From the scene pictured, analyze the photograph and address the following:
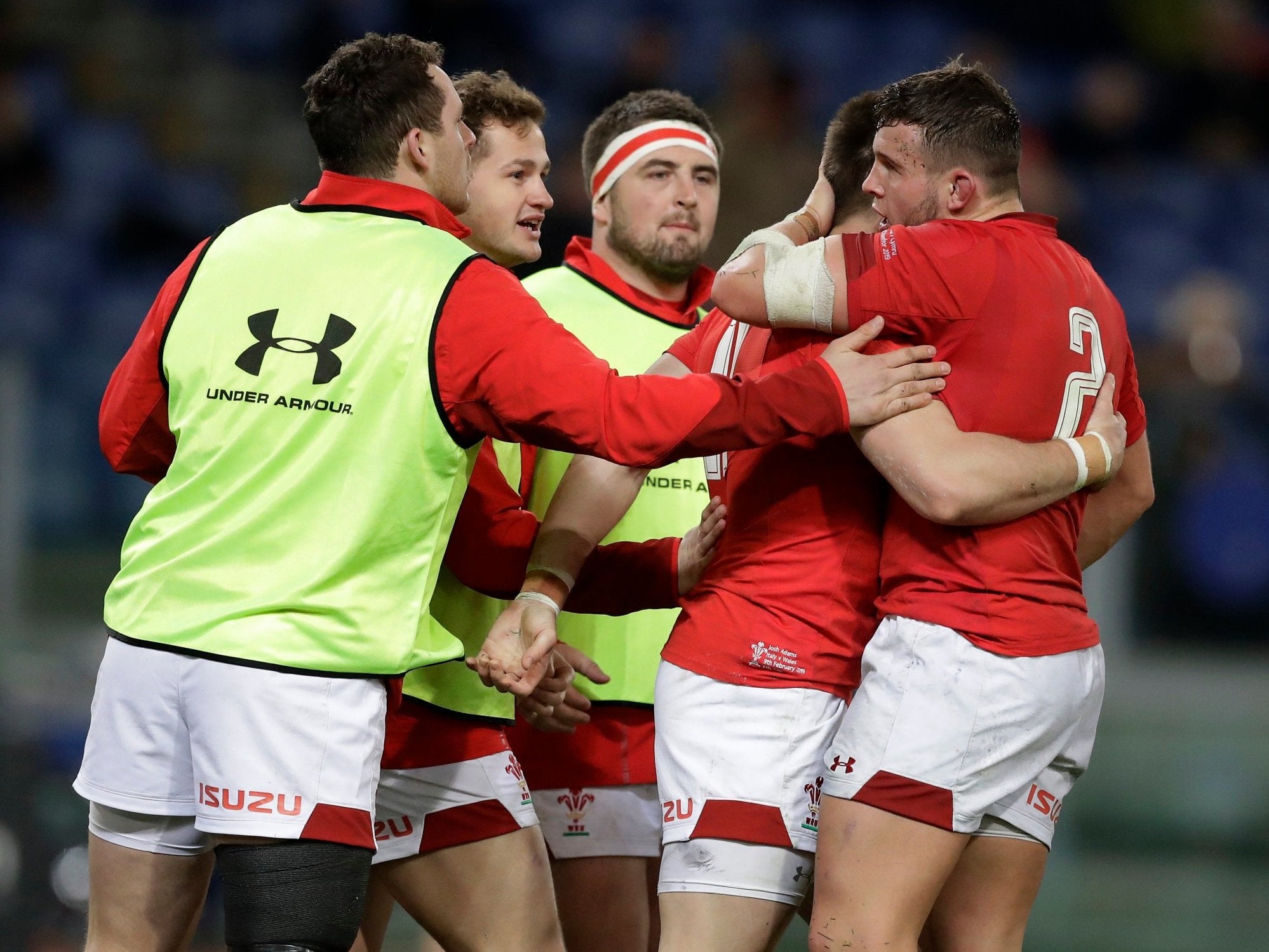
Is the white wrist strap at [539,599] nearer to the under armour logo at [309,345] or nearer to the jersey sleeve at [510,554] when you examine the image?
the jersey sleeve at [510,554]

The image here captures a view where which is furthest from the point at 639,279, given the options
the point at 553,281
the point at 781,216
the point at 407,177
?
the point at 781,216

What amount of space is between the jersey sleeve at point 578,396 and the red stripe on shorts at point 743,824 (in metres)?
0.70

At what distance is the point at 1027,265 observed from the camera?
10.0 feet

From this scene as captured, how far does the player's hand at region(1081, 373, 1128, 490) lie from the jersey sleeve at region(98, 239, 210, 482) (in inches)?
71.6

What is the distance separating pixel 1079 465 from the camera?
304 centimetres

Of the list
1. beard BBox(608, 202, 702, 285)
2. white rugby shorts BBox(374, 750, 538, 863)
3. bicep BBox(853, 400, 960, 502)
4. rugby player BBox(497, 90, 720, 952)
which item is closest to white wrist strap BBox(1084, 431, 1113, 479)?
bicep BBox(853, 400, 960, 502)

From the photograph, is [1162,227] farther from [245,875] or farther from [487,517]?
[245,875]

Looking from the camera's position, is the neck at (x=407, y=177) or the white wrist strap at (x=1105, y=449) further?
the neck at (x=407, y=177)

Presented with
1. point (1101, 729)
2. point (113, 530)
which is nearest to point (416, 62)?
point (113, 530)

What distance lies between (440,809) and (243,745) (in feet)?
2.40

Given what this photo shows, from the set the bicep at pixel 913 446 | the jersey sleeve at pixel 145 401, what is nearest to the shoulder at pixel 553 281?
the jersey sleeve at pixel 145 401

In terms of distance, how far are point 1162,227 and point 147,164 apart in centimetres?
701

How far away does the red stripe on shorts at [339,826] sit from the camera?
2965 mm

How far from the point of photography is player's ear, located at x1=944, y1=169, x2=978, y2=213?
318 centimetres
